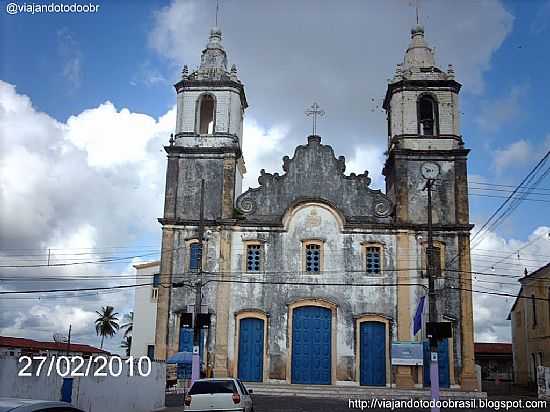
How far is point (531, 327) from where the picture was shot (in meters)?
35.3

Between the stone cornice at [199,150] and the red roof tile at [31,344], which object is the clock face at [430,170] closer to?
the stone cornice at [199,150]

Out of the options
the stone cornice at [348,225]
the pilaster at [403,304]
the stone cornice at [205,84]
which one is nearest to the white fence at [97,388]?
the stone cornice at [348,225]

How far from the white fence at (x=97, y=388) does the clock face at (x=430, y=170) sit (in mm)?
14693

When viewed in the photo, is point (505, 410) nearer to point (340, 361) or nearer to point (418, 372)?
point (418, 372)

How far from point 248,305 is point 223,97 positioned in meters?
9.78

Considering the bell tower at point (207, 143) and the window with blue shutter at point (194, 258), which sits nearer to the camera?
the window with blue shutter at point (194, 258)

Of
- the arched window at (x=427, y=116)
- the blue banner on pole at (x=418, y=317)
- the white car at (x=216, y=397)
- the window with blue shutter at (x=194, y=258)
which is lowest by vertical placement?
the white car at (x=216, y=397)

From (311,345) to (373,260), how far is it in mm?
4525

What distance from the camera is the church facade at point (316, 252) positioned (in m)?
26.6

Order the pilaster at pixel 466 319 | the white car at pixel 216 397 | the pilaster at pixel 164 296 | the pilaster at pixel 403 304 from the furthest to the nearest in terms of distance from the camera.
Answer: the pilaster at pixel 164 296, the pilaster at pixel 466 319, the pilaster at pixel 403 304, the white car at pixel 216 397

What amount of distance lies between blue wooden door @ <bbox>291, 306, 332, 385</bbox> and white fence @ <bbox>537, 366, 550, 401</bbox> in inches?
341

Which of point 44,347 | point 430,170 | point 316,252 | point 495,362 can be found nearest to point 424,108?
point 430,170

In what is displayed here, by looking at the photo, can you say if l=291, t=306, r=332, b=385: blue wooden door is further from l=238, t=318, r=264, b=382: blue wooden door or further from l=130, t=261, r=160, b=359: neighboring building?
l=130, t=261, r=160, b=359: neighboring building

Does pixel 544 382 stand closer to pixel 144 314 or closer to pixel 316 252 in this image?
pixel 316 252
